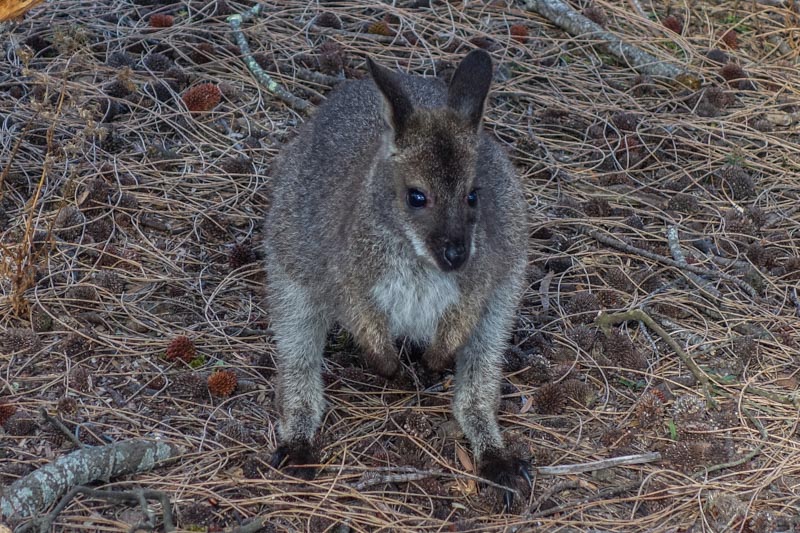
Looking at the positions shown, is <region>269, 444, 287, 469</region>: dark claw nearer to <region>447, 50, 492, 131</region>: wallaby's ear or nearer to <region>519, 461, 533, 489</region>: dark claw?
<region>519, 461, 533, 489</region>: dark claw

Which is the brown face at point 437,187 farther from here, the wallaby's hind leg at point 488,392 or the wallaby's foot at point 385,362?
the wallaby's hind leg at point 488,392

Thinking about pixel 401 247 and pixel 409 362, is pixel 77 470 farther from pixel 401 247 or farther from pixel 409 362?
pixel 409 362

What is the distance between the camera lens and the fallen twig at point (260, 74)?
18.6 ft

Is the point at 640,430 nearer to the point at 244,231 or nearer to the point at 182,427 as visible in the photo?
the point at 182,427

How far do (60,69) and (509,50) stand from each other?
284cm

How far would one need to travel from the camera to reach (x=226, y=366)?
420cm

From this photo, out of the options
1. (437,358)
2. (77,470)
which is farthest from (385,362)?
(77,470)

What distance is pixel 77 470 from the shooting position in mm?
3387

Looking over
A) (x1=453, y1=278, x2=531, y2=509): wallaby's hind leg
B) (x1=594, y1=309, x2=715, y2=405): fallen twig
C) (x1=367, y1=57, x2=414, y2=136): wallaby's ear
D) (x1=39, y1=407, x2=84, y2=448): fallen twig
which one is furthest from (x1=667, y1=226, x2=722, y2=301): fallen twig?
(x1=39, y1=407, x2=84, y2=448): fallen twig

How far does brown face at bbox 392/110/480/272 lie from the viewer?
11.1ft

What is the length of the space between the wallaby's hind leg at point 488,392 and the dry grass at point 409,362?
0.34ft

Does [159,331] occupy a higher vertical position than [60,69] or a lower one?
lower

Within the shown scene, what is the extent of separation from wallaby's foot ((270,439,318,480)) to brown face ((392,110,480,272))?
930mm

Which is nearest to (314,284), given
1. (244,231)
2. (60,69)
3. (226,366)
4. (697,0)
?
(226,366)
